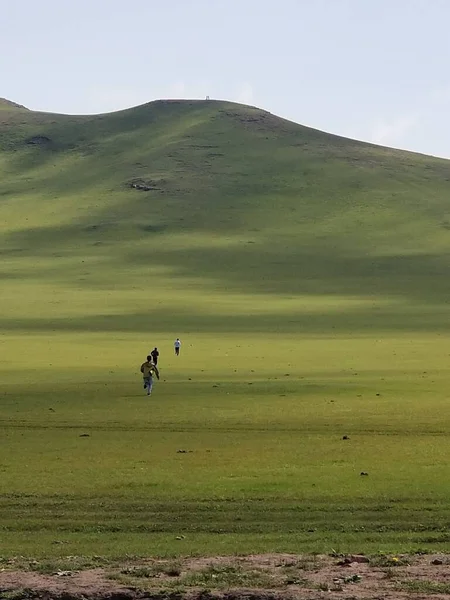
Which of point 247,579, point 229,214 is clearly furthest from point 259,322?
→ point 229,214

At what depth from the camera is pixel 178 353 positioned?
172 feet

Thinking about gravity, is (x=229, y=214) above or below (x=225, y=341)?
above

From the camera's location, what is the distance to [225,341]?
6156 centimetres

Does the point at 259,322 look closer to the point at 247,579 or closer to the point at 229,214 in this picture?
the point at 247,579

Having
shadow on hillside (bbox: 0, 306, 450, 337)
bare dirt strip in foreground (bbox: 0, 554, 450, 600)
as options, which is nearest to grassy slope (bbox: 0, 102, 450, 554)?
shadow on hillside (bbox: 0, 306, 450, 337)

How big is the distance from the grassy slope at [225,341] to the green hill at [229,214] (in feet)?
1.79

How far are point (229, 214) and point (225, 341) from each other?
273 ft

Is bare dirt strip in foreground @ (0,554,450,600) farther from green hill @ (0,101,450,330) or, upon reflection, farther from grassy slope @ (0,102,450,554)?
green hill @ (0,101,450,330)

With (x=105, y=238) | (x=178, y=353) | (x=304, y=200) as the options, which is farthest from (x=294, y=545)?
(x=304, y=200)

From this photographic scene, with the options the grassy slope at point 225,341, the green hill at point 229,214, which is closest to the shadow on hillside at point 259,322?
the grassy slope at point 225,341

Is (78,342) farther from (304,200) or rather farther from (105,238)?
(304,200)

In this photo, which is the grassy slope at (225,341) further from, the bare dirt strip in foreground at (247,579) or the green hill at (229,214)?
the bare dirt strip in foreground at (247,579)

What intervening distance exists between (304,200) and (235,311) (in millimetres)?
67975

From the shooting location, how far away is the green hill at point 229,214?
104062 millimetres
